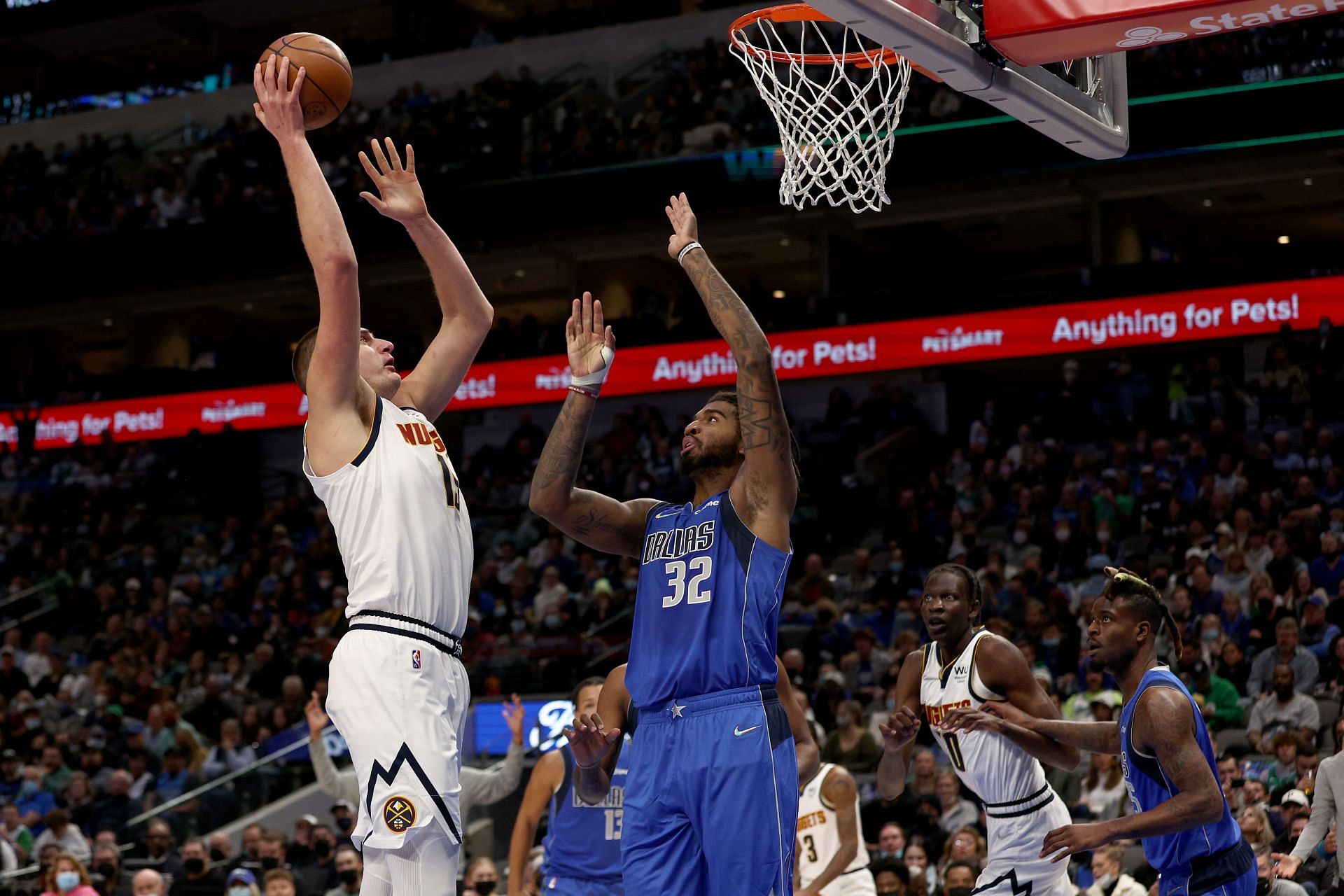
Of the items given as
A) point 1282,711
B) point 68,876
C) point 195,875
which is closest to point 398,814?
point 68,876

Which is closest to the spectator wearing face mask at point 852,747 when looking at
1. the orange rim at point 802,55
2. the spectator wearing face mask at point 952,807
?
the spectator wearing face mask at point 952,807

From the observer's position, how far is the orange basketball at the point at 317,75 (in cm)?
495

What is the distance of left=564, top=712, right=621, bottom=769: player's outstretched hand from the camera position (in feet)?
16.0

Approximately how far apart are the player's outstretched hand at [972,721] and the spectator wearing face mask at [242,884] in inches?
277

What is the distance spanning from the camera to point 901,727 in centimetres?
600

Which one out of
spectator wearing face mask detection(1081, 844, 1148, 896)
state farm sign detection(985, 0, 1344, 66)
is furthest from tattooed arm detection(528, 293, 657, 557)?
spectator wearing face mask detection(1081, 844, 1148, 896)

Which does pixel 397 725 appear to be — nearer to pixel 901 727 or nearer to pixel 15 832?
pixel 901 727

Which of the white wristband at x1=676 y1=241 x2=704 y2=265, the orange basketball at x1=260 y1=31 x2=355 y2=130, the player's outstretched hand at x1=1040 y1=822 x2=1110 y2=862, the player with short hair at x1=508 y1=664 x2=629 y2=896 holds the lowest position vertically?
the player with short hair at x1=508 y1=664 x2=629 y2=896

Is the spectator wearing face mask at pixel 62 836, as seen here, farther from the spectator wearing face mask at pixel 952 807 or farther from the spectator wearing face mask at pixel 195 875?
the spectator wearing face mask at pixel 952 807

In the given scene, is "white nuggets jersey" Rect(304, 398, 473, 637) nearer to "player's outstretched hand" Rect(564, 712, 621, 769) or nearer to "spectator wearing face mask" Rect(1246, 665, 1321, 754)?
"player's outstretched hand" Rect(564, 712, 621, 769)

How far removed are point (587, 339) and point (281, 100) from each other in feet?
4.39

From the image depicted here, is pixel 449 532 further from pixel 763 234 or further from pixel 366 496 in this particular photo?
pixel 763 234

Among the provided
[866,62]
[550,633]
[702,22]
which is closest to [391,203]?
[866,62]

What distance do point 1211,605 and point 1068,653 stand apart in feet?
4.99
